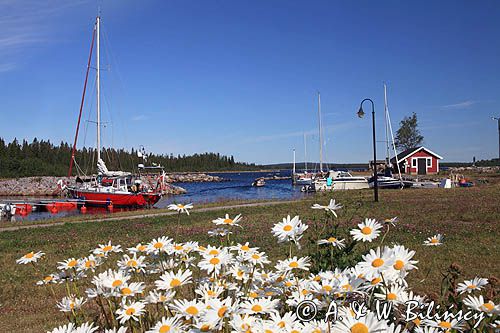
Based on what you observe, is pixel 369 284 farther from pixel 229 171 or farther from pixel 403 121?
pixel 229 171

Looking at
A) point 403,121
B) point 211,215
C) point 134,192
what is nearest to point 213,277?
point 211,215

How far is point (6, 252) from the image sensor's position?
11.7 meters

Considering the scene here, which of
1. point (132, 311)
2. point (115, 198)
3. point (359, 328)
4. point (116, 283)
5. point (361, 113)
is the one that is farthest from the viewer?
point (115, 198)

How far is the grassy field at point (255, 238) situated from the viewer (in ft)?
21.7

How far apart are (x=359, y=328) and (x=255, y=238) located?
10.3 m

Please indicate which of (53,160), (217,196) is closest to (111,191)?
(217,196)

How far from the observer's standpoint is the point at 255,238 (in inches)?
458

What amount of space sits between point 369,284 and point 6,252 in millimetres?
12308

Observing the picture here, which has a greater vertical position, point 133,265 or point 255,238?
point 133,265

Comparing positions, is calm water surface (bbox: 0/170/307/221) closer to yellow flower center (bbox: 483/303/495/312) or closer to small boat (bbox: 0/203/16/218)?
small boat (bbox: 0/203/16/218)

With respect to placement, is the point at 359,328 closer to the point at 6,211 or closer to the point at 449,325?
the point at 449,325

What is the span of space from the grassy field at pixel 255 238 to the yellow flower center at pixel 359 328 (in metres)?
1.80

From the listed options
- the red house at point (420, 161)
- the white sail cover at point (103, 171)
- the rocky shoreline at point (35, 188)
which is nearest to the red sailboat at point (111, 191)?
the white sail cover at point (103, 171)

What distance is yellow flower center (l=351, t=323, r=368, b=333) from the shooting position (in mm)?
1447
